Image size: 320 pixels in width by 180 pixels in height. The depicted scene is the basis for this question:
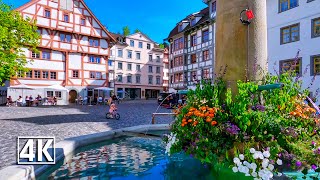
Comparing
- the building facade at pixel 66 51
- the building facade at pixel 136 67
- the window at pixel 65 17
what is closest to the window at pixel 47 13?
the building facade at pixel 66 51

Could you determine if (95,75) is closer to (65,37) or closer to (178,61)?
(65,37)

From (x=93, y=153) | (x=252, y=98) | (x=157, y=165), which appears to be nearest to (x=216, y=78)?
(x=252, y=98)

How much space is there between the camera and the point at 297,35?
66.7 feet

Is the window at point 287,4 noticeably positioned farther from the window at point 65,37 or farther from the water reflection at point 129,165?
the window at point 65,37

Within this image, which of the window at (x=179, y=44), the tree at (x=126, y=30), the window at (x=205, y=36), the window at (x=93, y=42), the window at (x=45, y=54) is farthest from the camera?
the tree at (x=126, y=30)

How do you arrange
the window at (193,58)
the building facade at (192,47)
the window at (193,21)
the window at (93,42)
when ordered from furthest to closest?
the window at (93,42) < the window at (193,21) < the window at (193,58) < the building facade at (192,47)

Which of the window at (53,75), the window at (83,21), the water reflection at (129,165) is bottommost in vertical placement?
the water reflection at (129,165)

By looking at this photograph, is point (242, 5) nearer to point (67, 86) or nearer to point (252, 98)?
point (252, 98)

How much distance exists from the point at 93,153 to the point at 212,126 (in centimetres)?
391

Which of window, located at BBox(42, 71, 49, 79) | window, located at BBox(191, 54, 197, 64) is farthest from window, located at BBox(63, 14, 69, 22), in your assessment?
window, located at BBox(191, 54, 197, 64)

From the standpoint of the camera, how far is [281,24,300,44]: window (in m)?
20.4

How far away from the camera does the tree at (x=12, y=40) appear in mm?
16578

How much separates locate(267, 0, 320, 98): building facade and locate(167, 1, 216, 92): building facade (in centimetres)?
949

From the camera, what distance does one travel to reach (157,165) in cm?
520
